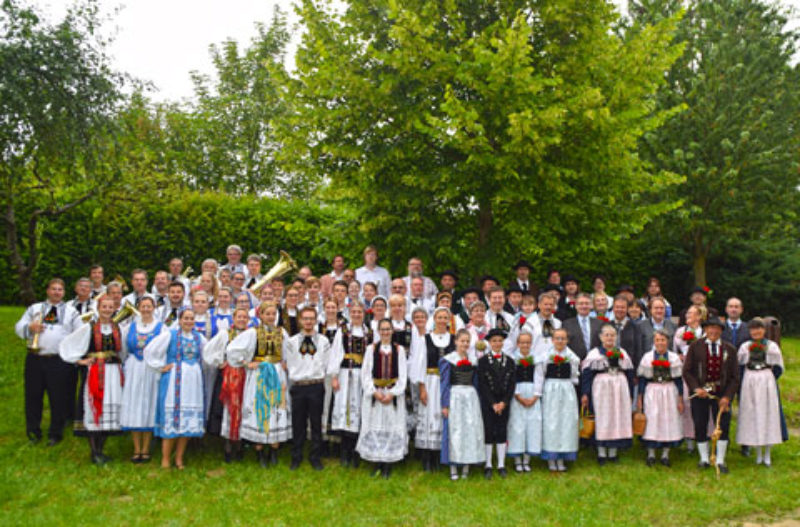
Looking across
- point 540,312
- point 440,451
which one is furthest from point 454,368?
point 540,312

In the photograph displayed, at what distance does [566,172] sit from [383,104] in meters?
2.95

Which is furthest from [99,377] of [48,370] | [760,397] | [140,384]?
[760,397]

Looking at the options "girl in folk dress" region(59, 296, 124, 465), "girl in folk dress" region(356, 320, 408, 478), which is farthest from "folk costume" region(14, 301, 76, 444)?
"girl in folk dress" region(356, 320, 408, 478)

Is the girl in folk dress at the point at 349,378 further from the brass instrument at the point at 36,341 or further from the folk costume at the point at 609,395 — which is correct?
the brass instrument at the point at 36,341

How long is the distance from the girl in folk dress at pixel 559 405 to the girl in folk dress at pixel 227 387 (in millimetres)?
3570

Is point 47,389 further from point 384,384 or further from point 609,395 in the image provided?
point 609,395

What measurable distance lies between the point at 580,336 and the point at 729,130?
33.2 feet

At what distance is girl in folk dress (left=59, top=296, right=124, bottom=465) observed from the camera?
704 centimetres

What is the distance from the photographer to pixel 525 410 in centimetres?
727

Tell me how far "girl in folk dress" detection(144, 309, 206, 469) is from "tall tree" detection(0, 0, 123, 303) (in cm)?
467

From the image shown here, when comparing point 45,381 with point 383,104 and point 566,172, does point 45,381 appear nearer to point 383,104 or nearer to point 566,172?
point 383,104

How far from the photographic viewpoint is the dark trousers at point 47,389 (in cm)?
774

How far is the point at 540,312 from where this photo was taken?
8008 mm

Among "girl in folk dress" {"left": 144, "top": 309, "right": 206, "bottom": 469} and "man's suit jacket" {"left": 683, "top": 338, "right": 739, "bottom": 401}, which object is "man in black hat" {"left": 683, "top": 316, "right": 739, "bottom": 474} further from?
"girl in folk dress" {"left": 144, "top": 309, "right": 206, "bottom": 469}
